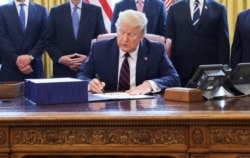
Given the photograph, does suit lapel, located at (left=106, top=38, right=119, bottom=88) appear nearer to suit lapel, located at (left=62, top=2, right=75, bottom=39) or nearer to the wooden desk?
the wooden desk

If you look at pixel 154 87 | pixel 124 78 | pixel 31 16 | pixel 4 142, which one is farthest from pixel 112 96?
pixel 31 16

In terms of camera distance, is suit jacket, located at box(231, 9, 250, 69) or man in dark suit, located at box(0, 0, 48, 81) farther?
man in dark suit, located at box(0, 0, 48, 81)

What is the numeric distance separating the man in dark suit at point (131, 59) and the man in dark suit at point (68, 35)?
133 centimetres

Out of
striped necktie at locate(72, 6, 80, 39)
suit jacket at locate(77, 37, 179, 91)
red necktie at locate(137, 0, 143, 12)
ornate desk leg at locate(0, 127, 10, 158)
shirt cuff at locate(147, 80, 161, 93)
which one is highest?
red necktie at locate(137, 0, 143, 12)

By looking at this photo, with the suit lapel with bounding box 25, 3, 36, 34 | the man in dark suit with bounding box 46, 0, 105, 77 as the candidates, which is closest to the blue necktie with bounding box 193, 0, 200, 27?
the man in dark suit with bounding box 46, 0, 105, 77

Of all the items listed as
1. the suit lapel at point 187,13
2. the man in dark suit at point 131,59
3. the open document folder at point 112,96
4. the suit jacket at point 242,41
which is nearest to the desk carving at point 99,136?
the open document folder at point 112,96

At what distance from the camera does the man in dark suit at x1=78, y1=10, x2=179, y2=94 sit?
11.7 ft

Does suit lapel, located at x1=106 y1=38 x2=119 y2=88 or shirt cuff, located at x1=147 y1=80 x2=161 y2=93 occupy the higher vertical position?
suit lapel, located at x1=106 y1=38 x2=119 y2=88

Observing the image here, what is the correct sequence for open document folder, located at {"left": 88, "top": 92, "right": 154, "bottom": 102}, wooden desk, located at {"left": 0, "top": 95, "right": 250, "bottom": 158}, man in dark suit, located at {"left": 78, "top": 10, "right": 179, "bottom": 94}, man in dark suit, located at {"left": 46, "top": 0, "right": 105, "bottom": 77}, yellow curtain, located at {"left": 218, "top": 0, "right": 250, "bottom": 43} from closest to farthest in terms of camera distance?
wooden desk, located at {"left": 0, "top": 95, "right": 250, "bottom": 158}
open document folder, located at {"left": 88, "top": 92, "right": 154, "bottom": 102}
man in dark suit, located at {"left": 78, "top": 10, "right": 179, "bottom": 94}
man in dark suit, located at {"left": 46, "top": 0, "right": 105, "bottom": 77}
yellow curtain, located at {"left": 218, "top": 0, "right": 250, "bottom": 43}

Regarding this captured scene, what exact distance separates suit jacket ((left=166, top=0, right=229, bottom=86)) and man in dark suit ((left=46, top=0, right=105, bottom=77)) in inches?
31.4

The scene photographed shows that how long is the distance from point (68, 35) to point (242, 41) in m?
1.78

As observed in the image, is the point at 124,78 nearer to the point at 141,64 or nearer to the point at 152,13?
the point at 141,64

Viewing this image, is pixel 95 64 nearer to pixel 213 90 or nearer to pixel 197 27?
pixel 213 90

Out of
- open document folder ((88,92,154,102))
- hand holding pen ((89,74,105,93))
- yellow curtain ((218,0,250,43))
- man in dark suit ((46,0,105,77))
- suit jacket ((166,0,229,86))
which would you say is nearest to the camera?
open document folder ((88,92,154,102))
